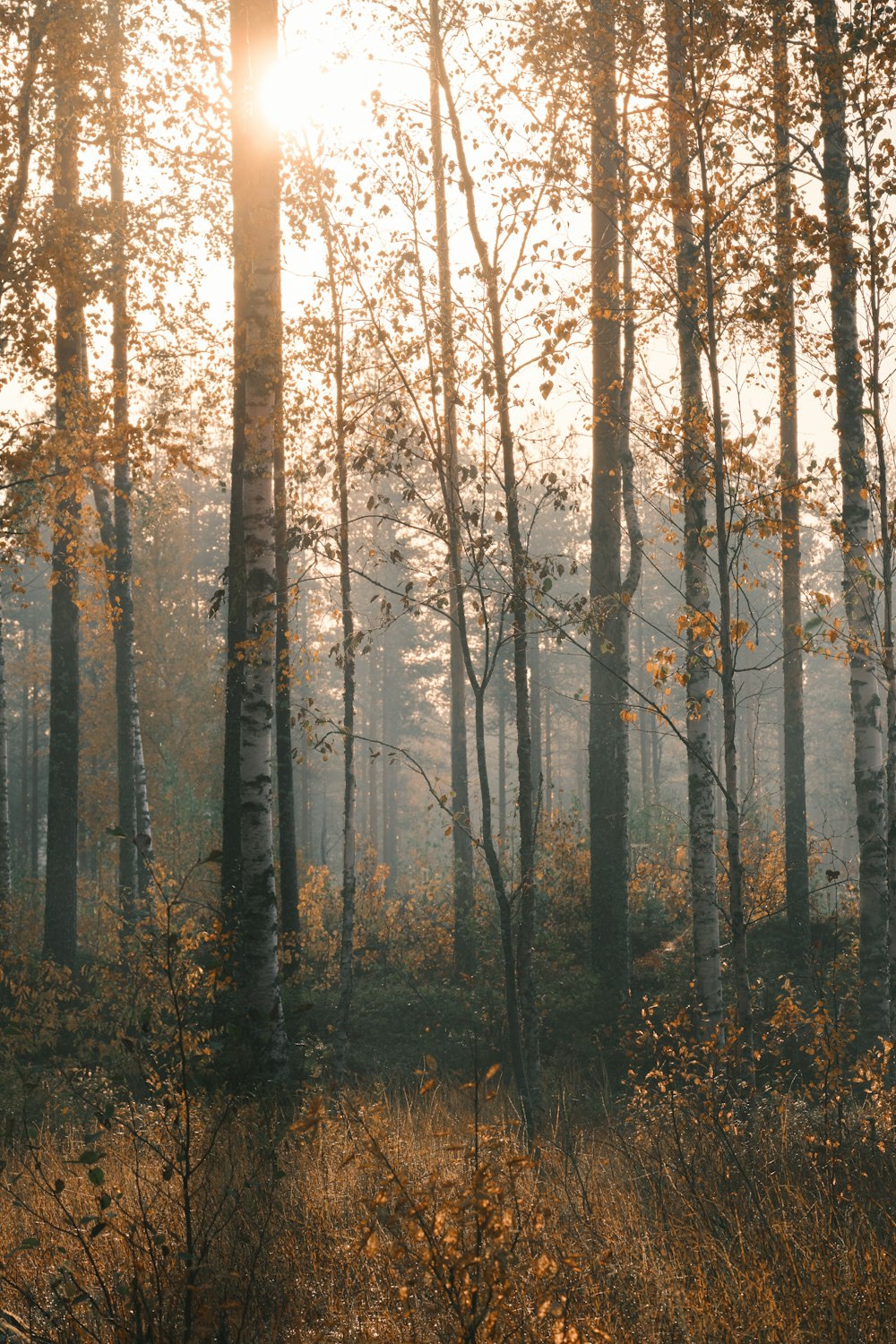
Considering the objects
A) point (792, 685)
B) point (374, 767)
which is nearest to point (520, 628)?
point (792, 685)

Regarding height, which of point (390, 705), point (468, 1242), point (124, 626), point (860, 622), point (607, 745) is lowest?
point (468, 1242)

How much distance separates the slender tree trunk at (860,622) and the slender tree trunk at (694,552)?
3.57 feet

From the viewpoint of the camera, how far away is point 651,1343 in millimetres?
3043

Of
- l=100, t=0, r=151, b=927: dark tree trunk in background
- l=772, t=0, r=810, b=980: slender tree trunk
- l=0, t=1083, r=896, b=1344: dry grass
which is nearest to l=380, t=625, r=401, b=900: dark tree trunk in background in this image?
l=100, t=0, r=151, b=927: dark tree trunk in background

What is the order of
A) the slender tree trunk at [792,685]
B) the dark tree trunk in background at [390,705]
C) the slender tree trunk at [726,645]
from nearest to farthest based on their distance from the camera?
the slender tree trunk at [726,645], the slender tree trunk at [792,685], the dark tree trunk in background at [390,705]

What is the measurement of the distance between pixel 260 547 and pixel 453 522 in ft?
5.62

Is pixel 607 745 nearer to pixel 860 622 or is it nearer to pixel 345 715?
pixel 345 715

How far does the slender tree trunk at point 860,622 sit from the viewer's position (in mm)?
7688

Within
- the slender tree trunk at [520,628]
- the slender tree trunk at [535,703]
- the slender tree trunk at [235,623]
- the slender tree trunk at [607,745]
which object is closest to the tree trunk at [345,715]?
the slender tree trunk at [235,623]

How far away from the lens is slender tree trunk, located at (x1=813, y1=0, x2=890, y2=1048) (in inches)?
303

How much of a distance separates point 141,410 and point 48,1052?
41.7ft

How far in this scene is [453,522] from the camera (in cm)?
698

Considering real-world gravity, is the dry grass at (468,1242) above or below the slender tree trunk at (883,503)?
below

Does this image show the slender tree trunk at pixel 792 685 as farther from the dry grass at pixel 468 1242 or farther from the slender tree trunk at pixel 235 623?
the slender tree trunk at pixel 235 623
